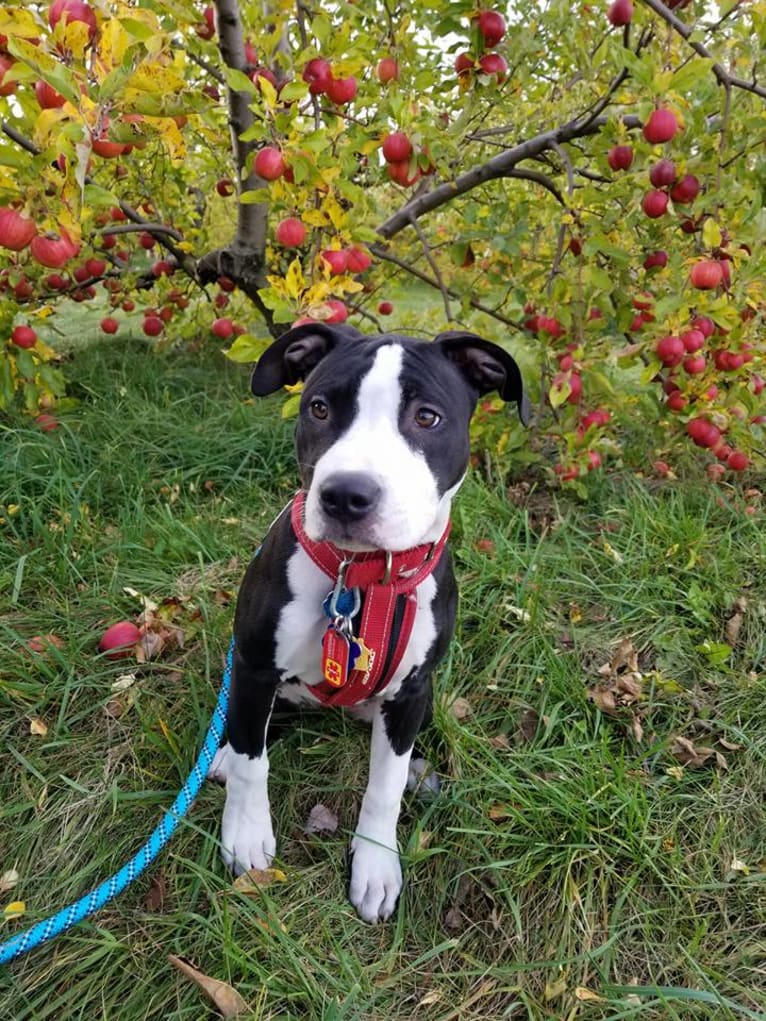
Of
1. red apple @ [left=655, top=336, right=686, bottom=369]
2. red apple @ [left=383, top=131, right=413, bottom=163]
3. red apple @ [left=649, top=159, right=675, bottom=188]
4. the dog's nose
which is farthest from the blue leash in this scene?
red apple @ [left=649, top=159, right=675, bottom=188]

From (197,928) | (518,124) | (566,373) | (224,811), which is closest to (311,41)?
(518,124)

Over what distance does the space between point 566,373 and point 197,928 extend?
224 cm

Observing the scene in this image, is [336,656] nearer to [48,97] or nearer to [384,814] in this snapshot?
[384,814]

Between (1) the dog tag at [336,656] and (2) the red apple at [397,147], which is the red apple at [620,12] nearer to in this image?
(2) the red apple at [397,147]

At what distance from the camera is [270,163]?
2152 mm

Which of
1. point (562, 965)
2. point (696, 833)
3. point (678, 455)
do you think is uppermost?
point (678, 455)

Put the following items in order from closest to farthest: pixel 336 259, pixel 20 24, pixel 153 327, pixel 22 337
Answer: pixel 20 24 → pixel 336 259 → pixel 22 337 → pixel 153 327

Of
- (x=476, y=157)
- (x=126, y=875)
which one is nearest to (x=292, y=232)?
(x=476, y=157)

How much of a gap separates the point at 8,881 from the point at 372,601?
1162 mm

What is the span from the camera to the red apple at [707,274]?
2.36m

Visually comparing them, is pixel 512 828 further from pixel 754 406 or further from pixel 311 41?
pixel 311 41

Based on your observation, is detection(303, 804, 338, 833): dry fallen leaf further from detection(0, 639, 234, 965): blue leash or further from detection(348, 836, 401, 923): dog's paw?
detection(0, 639, 234, 965): blue leash

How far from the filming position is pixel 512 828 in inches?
76.1

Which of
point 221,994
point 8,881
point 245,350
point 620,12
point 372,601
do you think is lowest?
point 8,881
